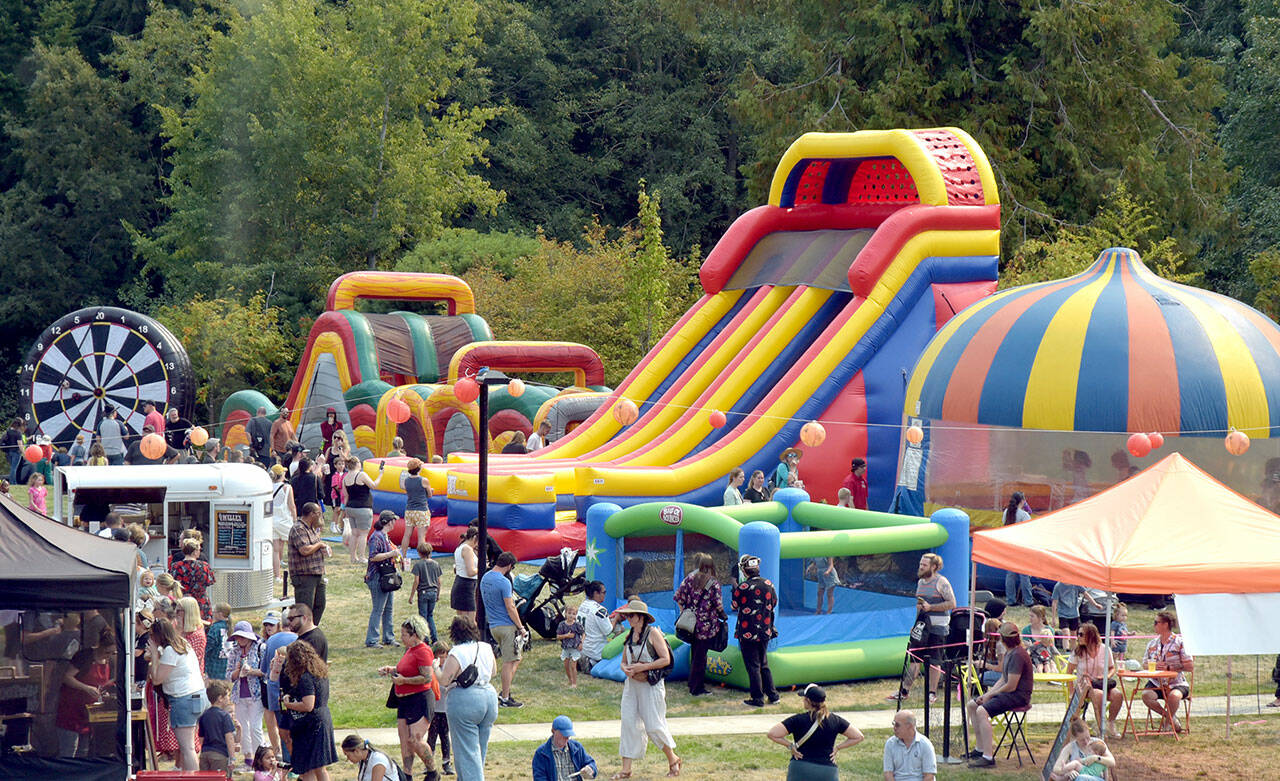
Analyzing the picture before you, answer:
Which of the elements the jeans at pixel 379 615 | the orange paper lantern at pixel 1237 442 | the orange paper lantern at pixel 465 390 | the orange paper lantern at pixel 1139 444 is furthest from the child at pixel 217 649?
the orange paper lantern at pixel 1237 442

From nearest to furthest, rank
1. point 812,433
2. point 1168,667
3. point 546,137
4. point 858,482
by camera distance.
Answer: point 1168,667, point 812,433, point 858,482, point 546,137

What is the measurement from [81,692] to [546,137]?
39142 millimetres

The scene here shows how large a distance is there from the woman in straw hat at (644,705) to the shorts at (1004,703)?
2.41 m

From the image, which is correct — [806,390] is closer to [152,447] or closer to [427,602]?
[427,602]

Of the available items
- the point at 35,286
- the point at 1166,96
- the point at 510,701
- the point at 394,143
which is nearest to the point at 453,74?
the point at 394,143

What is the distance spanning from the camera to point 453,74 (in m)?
47.2

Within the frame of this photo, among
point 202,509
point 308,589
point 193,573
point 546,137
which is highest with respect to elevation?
point 546,137

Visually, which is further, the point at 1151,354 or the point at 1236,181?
the point at 1236,181

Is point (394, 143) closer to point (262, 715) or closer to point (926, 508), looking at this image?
point (926, 508)

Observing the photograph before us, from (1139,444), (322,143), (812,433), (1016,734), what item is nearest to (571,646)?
(1016,734)

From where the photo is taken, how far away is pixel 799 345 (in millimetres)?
22266

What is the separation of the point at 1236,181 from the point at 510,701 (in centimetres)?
2911

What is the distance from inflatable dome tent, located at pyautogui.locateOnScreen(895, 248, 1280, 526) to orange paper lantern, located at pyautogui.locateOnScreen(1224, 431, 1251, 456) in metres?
0.34

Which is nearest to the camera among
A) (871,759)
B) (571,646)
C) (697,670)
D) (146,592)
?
(871,759)
